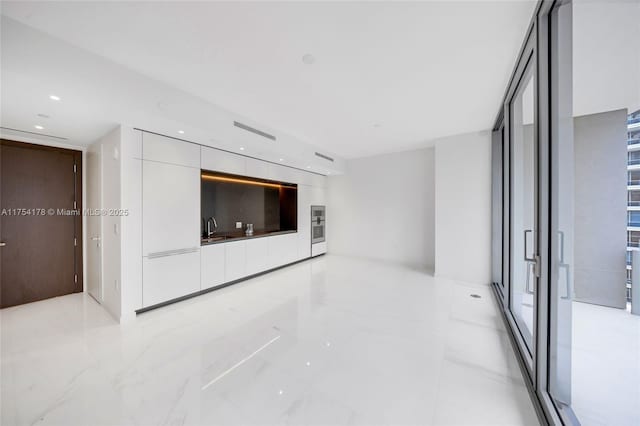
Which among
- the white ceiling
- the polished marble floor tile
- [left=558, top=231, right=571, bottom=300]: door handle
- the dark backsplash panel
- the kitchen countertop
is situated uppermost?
the white ceiling

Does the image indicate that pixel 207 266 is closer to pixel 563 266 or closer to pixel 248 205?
pixel 248 205

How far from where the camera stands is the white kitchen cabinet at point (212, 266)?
3.57 metres

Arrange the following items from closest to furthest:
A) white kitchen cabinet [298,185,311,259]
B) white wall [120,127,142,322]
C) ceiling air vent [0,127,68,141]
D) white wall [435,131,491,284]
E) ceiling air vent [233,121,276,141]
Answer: white wall [120,127,142,322]
ceiling air vent [0,127,68,141]
ceiling air vent [233,121,276,141]
white wall [435,131,491,284]
white kitchen cabinet [298,185,311,259]

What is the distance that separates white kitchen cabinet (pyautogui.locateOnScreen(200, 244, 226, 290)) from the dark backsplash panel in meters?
0.76

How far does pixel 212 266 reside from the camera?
3699 mm

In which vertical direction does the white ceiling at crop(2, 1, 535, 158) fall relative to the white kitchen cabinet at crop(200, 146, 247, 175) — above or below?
above

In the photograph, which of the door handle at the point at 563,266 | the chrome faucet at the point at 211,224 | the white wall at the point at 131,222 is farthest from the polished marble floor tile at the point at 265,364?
the chrome faucet at the point at 211,224

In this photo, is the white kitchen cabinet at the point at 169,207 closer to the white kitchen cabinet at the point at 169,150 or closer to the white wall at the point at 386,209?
the white kitchen cabinet at the point at 169,150

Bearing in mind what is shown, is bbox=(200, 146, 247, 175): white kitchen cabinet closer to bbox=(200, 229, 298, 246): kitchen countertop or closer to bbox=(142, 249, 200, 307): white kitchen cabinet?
bbox=(200, 229, 298, 246): kitchen countertop

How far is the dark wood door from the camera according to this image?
315 cm

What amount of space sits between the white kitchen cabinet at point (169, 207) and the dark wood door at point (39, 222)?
1.89 m

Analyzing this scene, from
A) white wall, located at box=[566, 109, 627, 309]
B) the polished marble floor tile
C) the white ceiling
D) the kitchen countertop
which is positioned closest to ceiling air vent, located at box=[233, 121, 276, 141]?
the white ceiling

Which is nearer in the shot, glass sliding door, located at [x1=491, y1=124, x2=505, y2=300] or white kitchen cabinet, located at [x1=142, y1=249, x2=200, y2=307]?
white kitchen cabinet, located at [x1=142, y1=249, x2=200, y2=307]

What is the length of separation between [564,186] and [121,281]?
421 centimetres
